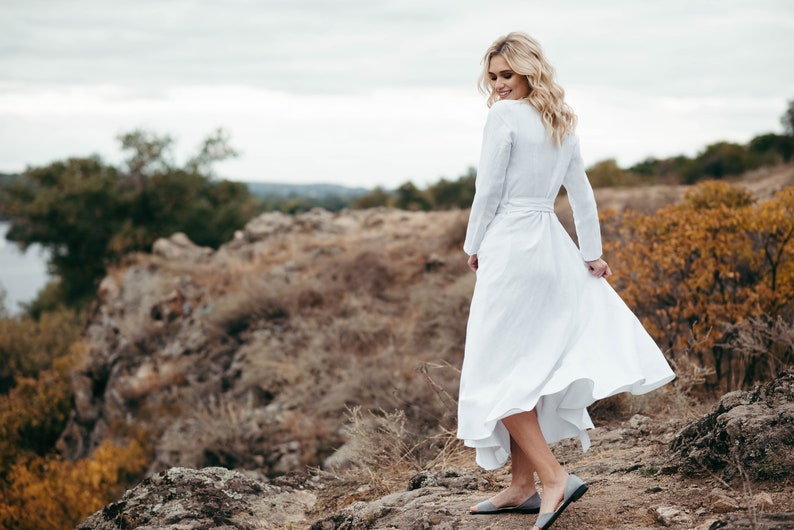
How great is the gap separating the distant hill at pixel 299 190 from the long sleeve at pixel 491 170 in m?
37.9

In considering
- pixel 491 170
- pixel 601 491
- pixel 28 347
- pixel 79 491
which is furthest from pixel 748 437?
pixel 28 347

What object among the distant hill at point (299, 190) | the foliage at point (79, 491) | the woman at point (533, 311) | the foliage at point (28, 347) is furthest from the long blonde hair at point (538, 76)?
the distant hill at point (299, 190)

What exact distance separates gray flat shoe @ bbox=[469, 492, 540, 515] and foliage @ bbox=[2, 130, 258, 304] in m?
21.4

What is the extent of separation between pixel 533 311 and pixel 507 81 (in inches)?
40.7

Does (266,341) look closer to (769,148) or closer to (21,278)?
(769,148)

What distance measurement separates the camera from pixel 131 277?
1712cm

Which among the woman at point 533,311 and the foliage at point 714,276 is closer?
the woman at point 533,311

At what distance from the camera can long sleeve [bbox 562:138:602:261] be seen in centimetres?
343

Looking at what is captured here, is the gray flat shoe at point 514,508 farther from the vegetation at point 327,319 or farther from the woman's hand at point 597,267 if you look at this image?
the vegetation at point 327,319

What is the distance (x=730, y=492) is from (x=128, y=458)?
1063 cm

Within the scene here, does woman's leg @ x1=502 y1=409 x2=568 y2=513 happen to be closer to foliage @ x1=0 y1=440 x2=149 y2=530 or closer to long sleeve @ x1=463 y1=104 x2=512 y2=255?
long sleeve @ x1=463 y1=104 x2=512 y2=255

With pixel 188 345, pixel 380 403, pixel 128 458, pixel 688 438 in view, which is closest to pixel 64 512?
pixel 128 458

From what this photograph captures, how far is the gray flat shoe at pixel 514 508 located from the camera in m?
3.44

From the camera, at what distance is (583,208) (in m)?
3.46
